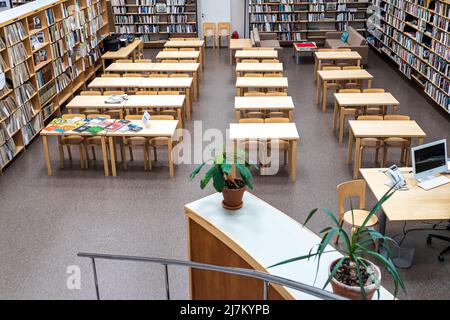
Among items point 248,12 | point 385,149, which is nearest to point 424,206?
point 385,149

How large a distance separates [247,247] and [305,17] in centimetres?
1353

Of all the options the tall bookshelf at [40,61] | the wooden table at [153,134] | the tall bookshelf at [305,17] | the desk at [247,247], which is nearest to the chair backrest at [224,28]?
the tall bookshelf at [305,17]

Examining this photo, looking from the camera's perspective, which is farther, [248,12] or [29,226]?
[248,12]

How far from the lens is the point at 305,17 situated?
15.7 m

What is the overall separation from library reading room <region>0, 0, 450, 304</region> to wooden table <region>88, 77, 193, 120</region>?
40 mm

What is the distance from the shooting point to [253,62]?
11266mm

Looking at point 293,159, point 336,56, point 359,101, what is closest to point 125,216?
point 293,159

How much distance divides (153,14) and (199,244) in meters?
12.9

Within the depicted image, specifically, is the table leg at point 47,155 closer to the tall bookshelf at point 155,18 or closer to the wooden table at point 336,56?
the wooden table at point 336,56

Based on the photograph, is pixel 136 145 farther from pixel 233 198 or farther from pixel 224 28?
pixel 224 28

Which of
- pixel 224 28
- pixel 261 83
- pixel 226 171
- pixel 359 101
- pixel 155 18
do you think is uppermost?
pixel 155 18

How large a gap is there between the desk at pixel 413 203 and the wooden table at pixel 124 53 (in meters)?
8.26

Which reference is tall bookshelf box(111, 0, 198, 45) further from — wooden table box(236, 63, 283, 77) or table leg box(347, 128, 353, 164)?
table leg box(347, 128, 353, 164)
